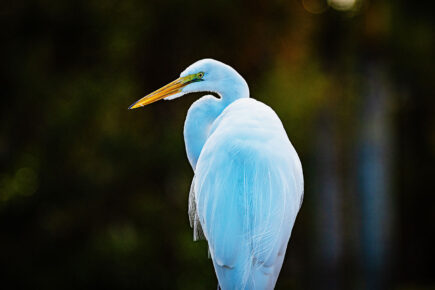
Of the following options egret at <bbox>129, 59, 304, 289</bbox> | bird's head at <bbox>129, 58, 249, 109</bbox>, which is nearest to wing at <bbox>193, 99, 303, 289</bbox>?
egret at <bbox>129, 59, 304, 289</bbox>

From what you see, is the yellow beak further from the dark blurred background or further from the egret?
the dark blurred background

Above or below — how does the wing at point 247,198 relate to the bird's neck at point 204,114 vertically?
below

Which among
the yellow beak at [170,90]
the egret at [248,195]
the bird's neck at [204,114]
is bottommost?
the egret at [248,195]

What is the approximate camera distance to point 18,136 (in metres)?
4.78

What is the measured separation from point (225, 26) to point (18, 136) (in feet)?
5.82

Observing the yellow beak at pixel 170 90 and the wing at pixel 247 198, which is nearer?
the wing at pixel 247 198

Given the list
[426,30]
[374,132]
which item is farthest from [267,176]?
[426,30]

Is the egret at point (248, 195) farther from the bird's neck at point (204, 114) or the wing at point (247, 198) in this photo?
the bird's neck at point (204, 114)

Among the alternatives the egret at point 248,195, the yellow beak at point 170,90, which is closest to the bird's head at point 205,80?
the yellow beak at point 170,90

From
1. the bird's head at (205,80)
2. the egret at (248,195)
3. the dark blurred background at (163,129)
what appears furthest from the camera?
the dark blurred background at (163,129)

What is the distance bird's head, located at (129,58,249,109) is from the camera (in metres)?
1.90

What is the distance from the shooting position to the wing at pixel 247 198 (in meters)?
1.60

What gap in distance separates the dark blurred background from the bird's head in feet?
8.75

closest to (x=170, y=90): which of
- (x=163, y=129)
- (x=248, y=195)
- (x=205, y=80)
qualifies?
(x=205, y=80)
